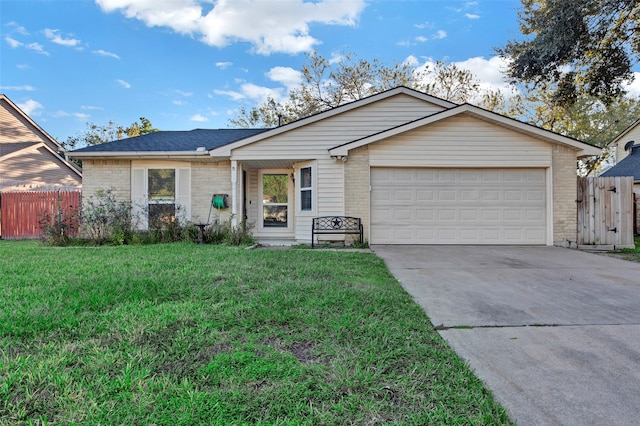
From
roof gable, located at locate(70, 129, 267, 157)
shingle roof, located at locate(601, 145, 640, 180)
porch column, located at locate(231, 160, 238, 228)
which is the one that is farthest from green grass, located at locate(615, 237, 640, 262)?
roof gable, located at locate(70, 129, 267, 157)

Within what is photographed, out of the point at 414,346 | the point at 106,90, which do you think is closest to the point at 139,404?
the point at 414,346

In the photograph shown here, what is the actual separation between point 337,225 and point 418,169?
108 inches

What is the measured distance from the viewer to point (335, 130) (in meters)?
9.42

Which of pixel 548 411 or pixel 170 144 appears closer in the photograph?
pixel 548 411

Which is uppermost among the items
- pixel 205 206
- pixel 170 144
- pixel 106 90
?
pixel 106 90

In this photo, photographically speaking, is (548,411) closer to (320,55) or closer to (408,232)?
(408,232)

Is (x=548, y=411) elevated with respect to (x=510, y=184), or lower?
lower

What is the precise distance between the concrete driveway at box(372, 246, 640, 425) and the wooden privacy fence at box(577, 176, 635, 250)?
2.58 metres

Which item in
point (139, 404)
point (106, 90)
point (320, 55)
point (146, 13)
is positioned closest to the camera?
point (139, 404)

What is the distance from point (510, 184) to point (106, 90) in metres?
21.4

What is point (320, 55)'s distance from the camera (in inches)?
856

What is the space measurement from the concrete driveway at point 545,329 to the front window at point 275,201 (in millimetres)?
5497

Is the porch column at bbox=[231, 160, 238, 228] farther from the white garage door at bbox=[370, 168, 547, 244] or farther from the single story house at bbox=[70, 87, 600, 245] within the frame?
the white garage door at bbox=[370, 168, 547, 244]

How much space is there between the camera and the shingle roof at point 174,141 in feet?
31.9
